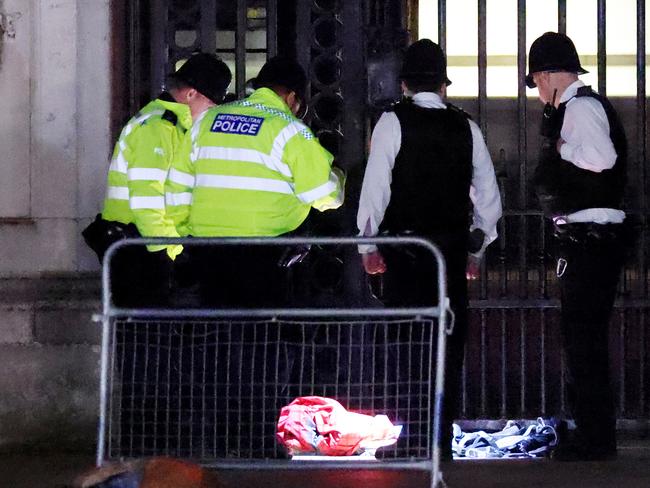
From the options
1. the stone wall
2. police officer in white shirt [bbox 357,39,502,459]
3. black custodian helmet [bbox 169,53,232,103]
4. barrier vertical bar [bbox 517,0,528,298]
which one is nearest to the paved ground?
police officer in white shirt [bbox 357,39,502,459]

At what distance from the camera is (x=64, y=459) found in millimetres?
6969

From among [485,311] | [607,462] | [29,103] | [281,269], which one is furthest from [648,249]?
[29,103]

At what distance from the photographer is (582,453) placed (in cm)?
662

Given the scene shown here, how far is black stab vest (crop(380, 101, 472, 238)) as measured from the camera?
6.47m

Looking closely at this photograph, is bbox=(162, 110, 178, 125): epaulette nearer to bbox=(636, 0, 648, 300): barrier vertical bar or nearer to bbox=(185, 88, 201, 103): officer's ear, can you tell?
bbox=(185, 88, 201, 103): officer's ear

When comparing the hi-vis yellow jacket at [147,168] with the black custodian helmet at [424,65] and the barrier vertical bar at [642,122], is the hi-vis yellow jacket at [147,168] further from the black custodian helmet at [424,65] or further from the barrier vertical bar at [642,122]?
the barrier vertical bar at [642,122]

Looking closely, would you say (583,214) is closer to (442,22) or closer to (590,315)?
(590,315)

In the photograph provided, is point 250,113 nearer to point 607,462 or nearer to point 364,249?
point 364,249

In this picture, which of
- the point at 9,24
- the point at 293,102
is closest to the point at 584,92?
the point at 293,102

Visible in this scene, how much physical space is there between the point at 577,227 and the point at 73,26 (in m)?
2.92

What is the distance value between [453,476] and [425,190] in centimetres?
139

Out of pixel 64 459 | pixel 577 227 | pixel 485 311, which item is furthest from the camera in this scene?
pixel 485 311

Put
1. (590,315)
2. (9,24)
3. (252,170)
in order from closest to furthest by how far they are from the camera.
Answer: (252,170) → (590,315) → (9,24)

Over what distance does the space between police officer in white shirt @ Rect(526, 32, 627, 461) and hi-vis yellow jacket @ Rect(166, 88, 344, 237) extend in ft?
3.73
